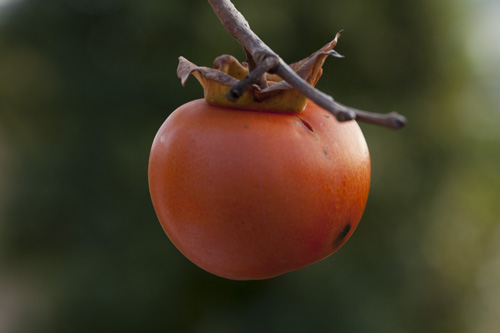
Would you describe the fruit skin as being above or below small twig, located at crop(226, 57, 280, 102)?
below

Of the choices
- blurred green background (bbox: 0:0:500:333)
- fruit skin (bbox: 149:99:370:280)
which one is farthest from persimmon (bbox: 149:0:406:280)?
blurred green background (bbox: 0:0:500:333)

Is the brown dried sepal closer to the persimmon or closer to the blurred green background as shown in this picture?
the persimmon

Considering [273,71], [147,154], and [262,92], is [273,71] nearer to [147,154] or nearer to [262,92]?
[262,92]

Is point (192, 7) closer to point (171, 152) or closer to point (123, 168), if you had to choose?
point (123, 168)

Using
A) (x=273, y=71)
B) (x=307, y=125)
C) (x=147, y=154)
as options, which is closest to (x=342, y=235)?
(x=307, y=125)

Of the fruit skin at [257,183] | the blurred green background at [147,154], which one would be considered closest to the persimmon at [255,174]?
the fruit skin at [257,183]

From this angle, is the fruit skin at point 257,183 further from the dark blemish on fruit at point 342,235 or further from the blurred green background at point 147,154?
the blurred green background at point 147,154

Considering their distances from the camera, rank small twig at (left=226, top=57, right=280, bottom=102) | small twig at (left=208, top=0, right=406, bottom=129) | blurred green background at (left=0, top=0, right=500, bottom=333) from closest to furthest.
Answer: small twig at (left=208, top=0, right=406, bottom=129)
small twig at (left=226, top=57, right=280, bottom=102)
blurred green background at (left=0, top=0, right=500, bottom=333)

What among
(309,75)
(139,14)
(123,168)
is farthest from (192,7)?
(309,75)
